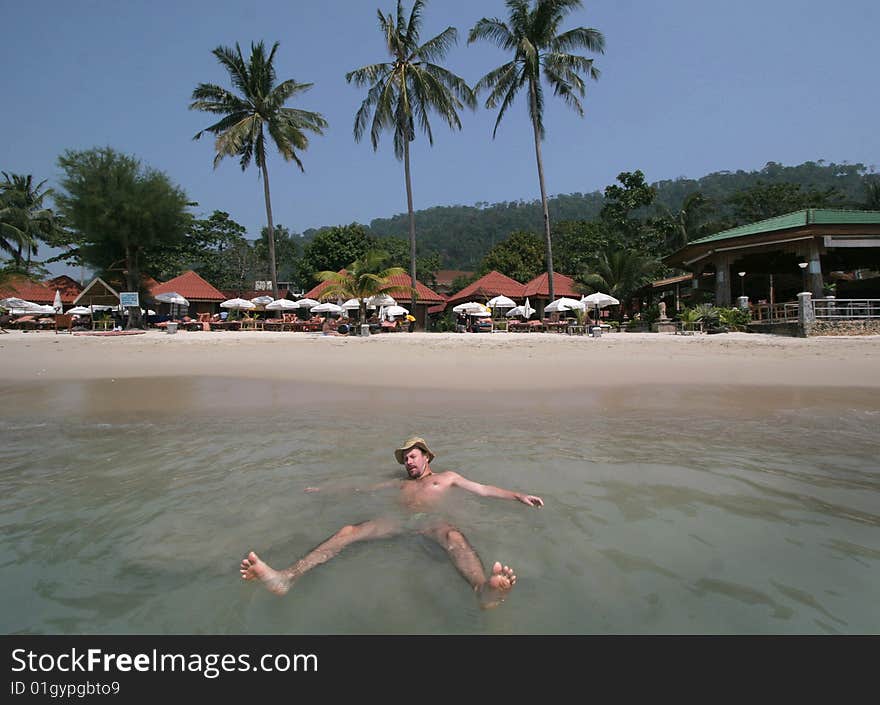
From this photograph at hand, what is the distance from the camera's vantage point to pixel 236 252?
52.2 m

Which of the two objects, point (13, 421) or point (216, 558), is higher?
point (13, 421)

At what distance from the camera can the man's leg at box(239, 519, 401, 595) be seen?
113 inches

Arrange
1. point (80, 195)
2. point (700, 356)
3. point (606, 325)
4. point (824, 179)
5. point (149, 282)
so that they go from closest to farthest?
point (700, 356)
point (606, 325)
point (80, 195)
point (149, 282)
point (824, 179)

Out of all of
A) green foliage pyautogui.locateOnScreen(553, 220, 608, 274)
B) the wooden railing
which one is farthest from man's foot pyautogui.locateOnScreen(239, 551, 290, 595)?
green foliage pyautogui.locateOnScreen(553, 220, 608, 274)

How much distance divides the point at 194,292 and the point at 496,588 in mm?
37165

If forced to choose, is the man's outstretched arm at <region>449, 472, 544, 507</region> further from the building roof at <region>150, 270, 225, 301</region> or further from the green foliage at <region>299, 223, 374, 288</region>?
the green foliage at <region>299, 223, 374, 288</region>

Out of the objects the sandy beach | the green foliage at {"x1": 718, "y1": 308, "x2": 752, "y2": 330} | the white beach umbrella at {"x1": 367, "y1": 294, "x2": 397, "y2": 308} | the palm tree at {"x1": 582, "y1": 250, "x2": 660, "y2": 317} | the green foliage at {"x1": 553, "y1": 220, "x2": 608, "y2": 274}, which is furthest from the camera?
the green foliage at {"x1": 553, "y1": 220, "x2": 608, "y2": 274}

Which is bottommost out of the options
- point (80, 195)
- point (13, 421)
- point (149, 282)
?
point (13, 421)

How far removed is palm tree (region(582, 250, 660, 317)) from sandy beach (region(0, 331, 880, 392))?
11.8m

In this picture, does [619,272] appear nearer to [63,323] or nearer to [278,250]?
[63,323]

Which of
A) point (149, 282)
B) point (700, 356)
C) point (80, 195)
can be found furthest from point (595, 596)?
point (149, 282)
